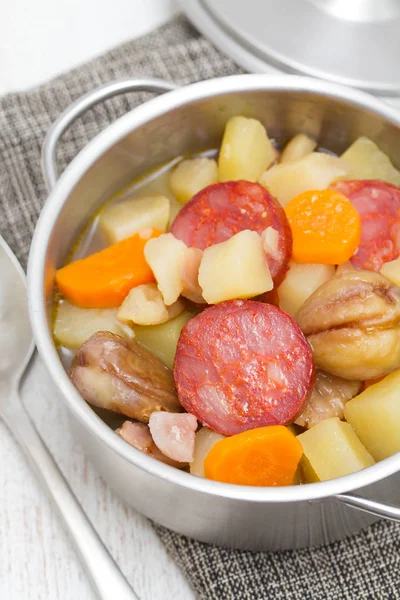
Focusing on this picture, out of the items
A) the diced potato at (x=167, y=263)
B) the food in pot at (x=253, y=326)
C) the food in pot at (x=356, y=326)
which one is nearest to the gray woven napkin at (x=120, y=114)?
the food in pot at (x=253, y=326)

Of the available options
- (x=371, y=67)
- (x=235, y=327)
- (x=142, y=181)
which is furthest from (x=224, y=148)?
(x=371, y=67)

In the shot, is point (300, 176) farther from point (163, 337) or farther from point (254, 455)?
point (254, 455)

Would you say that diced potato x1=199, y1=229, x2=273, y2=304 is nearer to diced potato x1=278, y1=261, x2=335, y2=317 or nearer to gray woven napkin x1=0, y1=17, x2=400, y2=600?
diced potato x1=278, y1=261, x2=335, y2=317

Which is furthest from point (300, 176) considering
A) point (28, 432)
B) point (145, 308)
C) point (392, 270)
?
point (28, 432)

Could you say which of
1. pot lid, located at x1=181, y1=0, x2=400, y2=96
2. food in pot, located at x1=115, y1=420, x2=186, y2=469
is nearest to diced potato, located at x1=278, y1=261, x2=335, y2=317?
food in pot, located at x1=115, y1=420, x2=186, y2=469

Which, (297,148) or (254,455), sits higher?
(297,148)

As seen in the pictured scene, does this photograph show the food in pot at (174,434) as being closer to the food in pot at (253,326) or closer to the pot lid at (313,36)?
the food in pot at (253,326)
